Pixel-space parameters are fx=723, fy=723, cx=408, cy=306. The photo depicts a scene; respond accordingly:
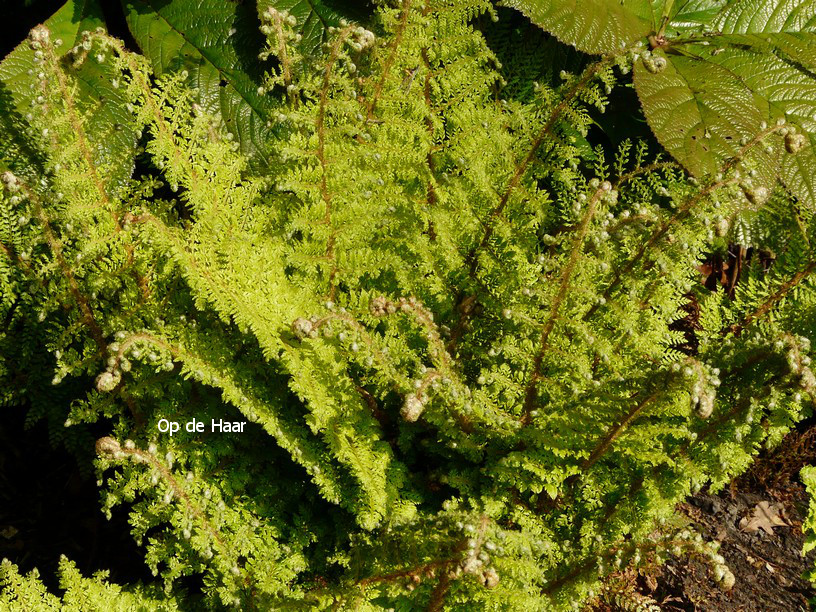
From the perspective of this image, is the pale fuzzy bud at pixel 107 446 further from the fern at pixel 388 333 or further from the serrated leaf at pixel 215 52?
the serrated leaf at pixel 215 52

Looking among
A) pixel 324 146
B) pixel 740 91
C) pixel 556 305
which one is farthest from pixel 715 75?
pixel 324 146

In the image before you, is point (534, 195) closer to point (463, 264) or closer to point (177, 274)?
point (463, 264)

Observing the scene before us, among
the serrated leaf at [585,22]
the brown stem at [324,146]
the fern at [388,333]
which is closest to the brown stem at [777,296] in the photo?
the fern at [388,333]

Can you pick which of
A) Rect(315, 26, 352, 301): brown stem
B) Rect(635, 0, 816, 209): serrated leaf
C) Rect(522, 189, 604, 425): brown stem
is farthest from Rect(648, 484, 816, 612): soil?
Rect(315, 26, 352, 301): brown stem

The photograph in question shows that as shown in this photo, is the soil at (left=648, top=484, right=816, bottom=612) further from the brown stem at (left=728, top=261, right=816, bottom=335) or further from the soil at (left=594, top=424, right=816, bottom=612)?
the brown stem at (left=728, top=261, right=816, bottom=335)

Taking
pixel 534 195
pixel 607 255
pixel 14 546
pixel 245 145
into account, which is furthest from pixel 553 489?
pixel 14 546

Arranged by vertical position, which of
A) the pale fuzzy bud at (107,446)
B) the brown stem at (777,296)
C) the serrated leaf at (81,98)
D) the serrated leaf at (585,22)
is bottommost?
the pale fuzzy bud at (107,446)
